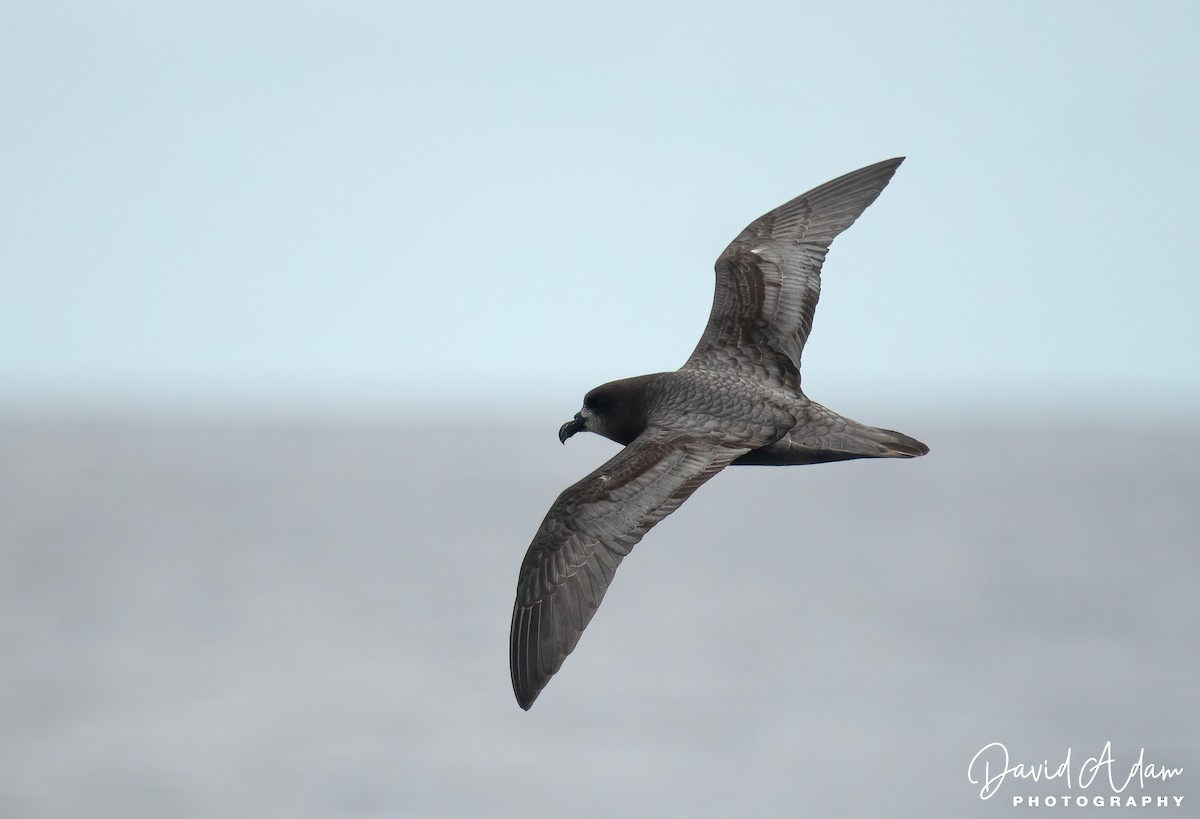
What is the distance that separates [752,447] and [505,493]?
11512 cm

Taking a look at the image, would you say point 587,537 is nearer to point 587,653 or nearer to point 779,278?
point 779,278

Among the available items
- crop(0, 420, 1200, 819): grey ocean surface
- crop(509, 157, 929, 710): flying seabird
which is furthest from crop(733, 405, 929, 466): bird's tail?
crop(0, 420, 1200, 819): grey ocean surface

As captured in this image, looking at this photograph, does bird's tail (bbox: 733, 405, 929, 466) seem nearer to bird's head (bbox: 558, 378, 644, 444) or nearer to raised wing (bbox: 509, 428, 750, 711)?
raised wing (bbox: 509, 428, 750, 711)

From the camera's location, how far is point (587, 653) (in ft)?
208

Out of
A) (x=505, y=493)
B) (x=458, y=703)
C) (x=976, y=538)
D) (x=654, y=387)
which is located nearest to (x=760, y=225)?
(x=654, y=387)

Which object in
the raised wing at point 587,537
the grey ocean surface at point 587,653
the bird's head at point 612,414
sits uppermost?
the bird's head at point 612,414

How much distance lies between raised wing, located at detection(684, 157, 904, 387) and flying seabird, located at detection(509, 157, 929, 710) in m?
0.01

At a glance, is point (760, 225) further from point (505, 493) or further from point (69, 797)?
point (505, 493)

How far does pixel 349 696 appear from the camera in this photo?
5372 cm

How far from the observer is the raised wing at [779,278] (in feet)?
49.6

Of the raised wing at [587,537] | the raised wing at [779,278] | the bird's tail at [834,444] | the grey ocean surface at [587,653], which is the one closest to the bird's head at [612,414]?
the raised wing at [779,278]

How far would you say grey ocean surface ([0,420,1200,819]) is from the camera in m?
44.6

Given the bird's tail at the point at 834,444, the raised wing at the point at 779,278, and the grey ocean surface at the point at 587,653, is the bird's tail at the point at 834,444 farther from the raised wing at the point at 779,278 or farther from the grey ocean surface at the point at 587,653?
the grey ocean surface at the point at 587,653

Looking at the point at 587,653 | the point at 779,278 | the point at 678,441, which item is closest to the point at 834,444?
the point at 678,441
